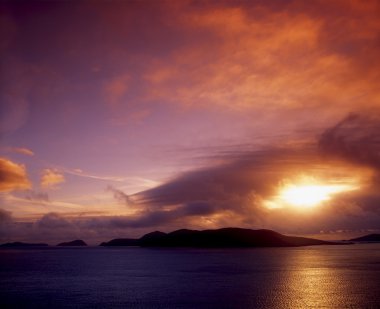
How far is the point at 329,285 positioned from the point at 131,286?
52.2 m

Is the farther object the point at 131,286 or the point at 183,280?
the point at 183,280

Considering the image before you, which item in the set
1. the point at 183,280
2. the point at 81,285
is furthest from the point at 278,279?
the point at 81,285

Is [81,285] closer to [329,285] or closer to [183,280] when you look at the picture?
[183,280]

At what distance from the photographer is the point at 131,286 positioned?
313 feet

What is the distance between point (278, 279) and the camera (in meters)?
109

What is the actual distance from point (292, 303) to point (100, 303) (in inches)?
1496

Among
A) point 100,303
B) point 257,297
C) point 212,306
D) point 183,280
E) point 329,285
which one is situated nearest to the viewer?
point 212,306

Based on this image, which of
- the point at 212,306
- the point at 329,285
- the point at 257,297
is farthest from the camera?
the point at 329,285

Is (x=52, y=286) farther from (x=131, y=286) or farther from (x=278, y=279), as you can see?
(x=278, y=279)

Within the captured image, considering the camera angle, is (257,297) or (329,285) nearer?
(257,297)

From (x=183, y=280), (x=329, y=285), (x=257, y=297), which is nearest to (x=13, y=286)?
(x=183, y=280)

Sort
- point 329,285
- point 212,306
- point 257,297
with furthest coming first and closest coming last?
1. point 329,285
2. point 257,297
3. point 212,306

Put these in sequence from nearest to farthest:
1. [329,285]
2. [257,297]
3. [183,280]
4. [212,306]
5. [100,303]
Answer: [212,306], [100,303], [257,297], [329,285], [183,280]

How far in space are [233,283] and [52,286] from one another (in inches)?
1942
